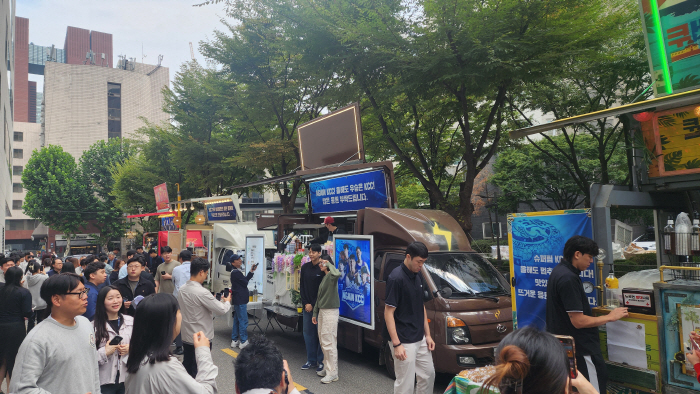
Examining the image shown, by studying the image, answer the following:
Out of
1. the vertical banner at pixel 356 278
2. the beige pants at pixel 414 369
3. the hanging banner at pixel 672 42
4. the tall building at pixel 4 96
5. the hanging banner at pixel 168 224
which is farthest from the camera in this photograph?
the hanging banner at pixel 168 224

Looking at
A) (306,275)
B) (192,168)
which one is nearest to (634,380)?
(306,275)

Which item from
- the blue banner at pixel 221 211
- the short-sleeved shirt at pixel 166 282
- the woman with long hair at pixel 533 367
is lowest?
the short-sleeved shirt at pixel 166 282

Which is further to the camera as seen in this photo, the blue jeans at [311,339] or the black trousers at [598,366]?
the blue jeans at [311,339]

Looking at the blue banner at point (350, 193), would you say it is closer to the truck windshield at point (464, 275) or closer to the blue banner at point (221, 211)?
the truck windshield at point (464, 275)

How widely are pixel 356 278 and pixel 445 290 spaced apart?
1.85 metres

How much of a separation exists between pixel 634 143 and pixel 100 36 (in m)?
89.5

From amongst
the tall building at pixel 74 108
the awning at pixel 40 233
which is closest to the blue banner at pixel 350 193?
the tall building at pixel 74 108

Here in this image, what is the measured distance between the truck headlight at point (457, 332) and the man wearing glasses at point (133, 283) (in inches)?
175

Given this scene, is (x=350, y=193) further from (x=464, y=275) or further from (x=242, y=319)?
(x=464, y=275)

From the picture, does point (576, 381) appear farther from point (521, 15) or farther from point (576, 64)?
point (576, 64)

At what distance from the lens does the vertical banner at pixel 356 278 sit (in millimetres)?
7176

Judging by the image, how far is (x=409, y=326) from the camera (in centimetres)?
484

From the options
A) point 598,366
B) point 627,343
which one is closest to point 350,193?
point 627,343

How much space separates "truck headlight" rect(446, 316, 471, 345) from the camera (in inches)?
243
